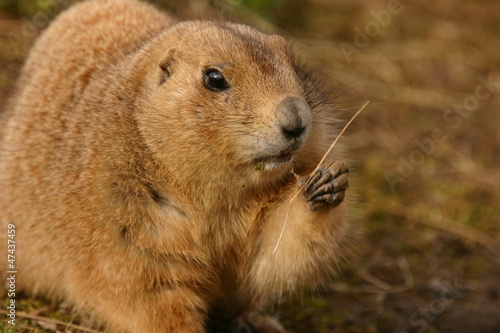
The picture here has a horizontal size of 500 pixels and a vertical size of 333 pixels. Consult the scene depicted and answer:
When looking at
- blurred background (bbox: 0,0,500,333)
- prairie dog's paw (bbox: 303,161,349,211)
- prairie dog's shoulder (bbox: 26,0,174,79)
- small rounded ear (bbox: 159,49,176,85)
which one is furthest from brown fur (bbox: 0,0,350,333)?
blurred background (bbox: 0,0,500,333)

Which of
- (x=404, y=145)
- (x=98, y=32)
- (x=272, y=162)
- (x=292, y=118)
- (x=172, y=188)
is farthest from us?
(x=404, y=145)

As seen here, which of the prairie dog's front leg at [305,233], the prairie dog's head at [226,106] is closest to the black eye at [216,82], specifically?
the prairie dog's head at [226,106]

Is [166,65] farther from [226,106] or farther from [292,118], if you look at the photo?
[292,118]

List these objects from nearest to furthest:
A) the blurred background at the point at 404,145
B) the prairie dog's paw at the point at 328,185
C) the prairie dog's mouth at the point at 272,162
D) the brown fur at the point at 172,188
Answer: the prairie dog's mouth at the point at 272,162 → the brown fur at the point at 172,188 → the prairie dog's paw at the point at 328,185 → the blurred background at the point at 404,145

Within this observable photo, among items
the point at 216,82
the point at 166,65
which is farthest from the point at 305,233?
the point at 166,65

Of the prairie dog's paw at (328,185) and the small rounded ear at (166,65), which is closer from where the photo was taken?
the prairie dog's paw at (328,185)

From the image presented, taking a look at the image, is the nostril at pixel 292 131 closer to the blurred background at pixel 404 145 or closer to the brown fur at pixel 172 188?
the brown fur at pixel 172 188

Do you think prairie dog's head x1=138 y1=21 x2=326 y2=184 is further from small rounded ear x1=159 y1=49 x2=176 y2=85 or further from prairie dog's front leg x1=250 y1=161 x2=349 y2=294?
prairie dog's front leg x1=250 y1=161 x2=349 y2=294
